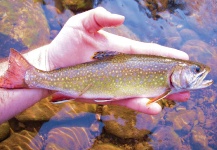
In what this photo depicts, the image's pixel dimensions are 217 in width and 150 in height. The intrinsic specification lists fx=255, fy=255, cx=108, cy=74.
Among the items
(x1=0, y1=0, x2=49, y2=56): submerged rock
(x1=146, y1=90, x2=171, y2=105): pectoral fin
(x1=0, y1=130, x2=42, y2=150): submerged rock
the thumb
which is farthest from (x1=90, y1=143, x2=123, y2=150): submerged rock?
(x1=0, y1=0, x2=49, y2=56): submerged rock

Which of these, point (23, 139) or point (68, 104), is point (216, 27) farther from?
point (23, 139)

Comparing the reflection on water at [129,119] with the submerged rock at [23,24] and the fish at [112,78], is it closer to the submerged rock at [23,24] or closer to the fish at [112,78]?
the submerged rock at [23,24]

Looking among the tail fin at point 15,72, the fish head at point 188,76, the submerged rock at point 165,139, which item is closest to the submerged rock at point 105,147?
the submerged rock at point 165,139

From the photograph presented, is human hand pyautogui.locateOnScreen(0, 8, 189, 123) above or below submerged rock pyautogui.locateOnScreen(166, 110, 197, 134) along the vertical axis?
above

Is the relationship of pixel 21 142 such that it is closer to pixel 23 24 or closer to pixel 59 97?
pixel 59 97

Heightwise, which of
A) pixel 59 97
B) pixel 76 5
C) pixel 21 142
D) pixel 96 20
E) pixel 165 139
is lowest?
pixel 165 139

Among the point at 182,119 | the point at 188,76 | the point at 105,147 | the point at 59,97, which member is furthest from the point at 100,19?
the point at 182,119

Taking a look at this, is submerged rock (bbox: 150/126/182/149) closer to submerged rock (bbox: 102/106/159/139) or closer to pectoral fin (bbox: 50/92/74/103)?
submerged rock (bbox: 102/106/159/139)
